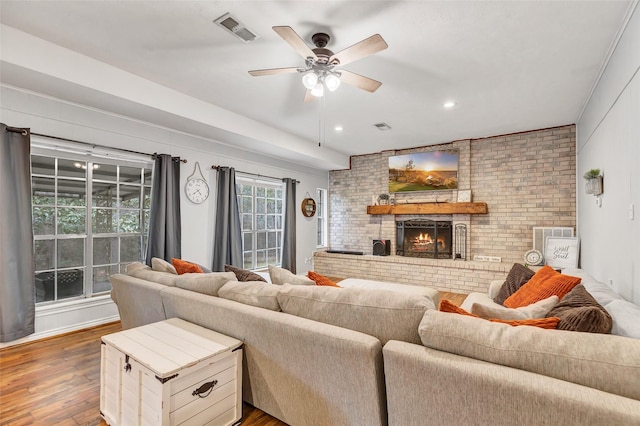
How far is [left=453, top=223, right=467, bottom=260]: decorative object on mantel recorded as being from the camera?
18.1 feet

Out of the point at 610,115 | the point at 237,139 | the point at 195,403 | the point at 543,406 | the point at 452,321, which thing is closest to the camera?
the point at 543,406

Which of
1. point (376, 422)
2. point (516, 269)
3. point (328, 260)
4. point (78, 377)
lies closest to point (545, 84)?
point (516, 269)

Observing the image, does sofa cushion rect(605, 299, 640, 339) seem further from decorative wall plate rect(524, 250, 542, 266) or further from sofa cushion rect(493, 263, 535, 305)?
decorative wall plate rect(524, 250, 542, 266)

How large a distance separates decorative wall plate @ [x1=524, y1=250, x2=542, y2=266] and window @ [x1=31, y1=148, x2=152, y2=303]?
5.63m

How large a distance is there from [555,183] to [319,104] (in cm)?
395

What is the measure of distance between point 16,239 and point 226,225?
2.37 metres

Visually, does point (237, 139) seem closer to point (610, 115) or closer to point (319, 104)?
point (319, 104)

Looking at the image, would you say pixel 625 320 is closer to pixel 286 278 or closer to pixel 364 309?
pixel 364 309

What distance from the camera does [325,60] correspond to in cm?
238

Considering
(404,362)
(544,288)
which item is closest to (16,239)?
(404,362)

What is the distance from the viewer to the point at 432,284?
Answer: 545cm

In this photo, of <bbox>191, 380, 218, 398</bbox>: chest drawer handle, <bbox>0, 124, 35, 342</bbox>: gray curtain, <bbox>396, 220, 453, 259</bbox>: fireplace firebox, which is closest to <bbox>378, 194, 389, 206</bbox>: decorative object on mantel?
<bbox>396, 220, 453, 259</bbox>: fireplace firebox

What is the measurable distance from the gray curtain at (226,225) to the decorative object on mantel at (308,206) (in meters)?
1.93

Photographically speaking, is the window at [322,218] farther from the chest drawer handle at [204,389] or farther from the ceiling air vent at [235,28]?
the chest drawer handle at [204,389]
